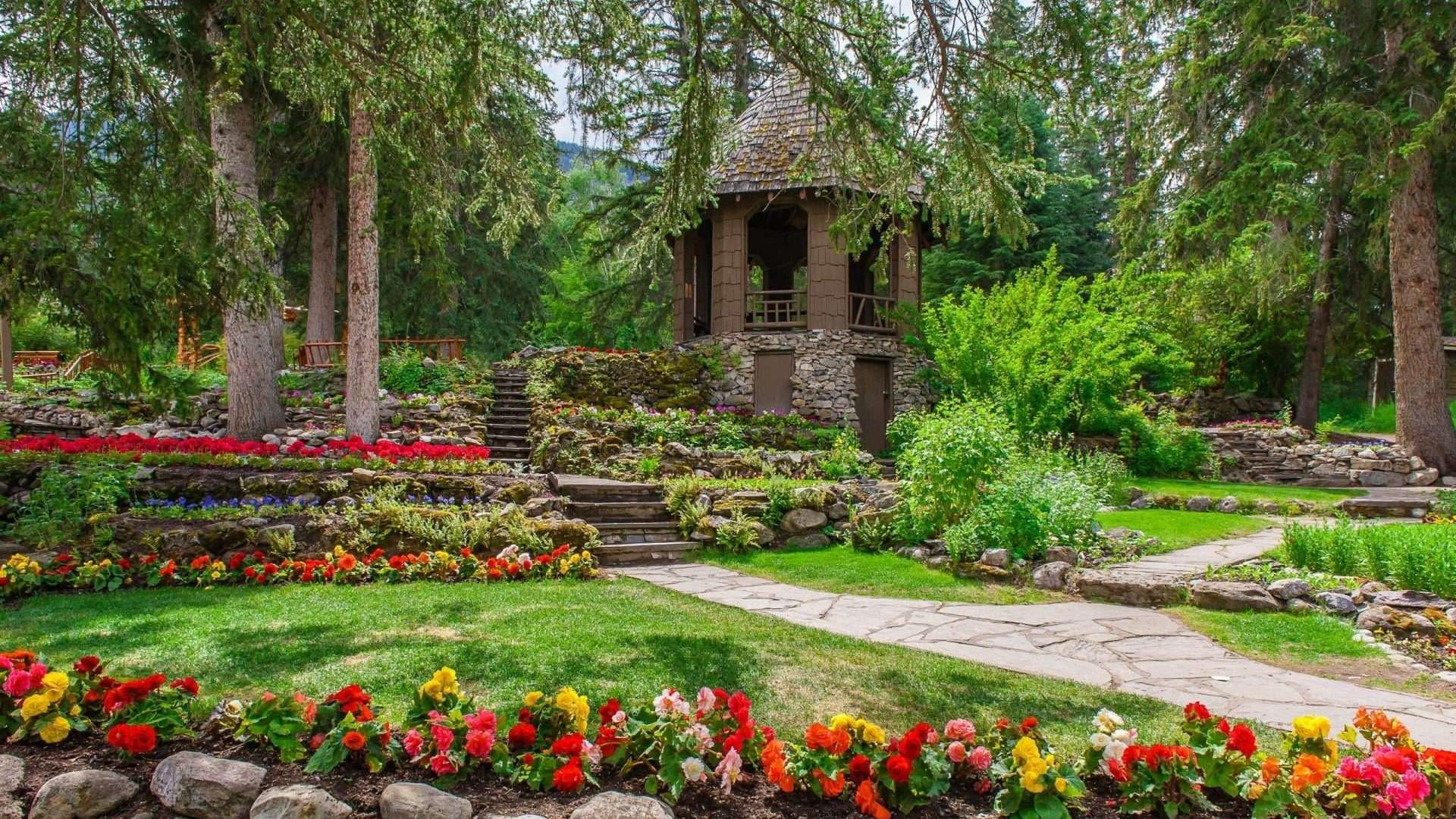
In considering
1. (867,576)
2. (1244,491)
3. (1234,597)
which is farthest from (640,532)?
(1244,491)

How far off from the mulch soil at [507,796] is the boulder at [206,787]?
0.15 ft

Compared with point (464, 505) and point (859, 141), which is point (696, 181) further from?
point (464, 505)

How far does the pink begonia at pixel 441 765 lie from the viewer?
244 cm

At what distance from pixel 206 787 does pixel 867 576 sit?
5160mm

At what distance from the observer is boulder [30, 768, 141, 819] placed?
2.28 m

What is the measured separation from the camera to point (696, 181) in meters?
5.93

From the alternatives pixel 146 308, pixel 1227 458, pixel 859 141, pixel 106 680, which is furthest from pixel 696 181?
pixel 1227 458

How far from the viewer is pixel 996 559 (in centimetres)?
657

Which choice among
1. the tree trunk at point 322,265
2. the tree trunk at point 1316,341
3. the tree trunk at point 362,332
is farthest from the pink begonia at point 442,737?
the tree trunk at point 1316,341

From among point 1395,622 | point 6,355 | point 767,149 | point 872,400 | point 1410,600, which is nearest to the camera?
point 1395,622

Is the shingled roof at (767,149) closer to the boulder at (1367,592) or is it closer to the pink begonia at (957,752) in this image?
the boulder at (1367,592)

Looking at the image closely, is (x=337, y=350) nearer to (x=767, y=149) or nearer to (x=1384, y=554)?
(x=767, y=149)

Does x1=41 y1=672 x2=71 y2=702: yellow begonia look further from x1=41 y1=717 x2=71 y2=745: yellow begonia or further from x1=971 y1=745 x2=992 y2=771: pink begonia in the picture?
x1=971 y1=745 x2=992 y2=771: pink begonia

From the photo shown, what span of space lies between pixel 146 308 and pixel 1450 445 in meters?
16.3
